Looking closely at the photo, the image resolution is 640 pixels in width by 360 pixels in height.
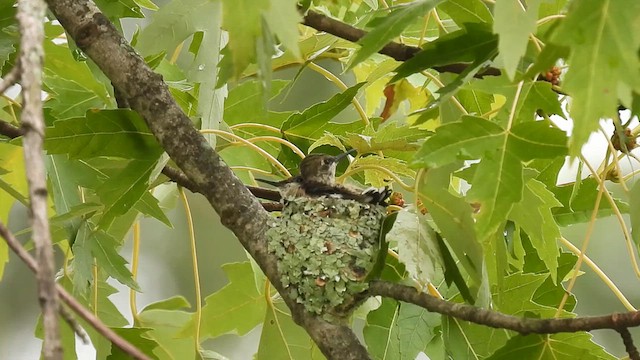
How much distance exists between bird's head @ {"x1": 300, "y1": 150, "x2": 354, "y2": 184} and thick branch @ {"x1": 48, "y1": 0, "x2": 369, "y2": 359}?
0.92 ft

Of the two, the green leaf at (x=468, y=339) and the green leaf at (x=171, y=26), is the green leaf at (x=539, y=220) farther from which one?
the green leaf at (x=171, y=26)

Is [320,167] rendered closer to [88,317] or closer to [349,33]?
[349,33]

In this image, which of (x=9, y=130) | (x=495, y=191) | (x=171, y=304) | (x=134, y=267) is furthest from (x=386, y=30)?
(x=171, y=304)

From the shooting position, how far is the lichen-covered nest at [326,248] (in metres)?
1.23

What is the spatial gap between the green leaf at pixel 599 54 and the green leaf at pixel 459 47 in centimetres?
31

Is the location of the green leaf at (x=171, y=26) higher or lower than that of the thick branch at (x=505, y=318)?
higher

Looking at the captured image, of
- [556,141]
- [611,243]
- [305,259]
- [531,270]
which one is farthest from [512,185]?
[611,243]

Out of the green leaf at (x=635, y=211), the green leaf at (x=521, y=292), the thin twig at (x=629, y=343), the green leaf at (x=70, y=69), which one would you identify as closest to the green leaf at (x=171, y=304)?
the green leaf at (x=70, y=69)

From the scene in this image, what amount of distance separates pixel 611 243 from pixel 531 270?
289 cm

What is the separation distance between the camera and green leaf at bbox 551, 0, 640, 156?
0.84m

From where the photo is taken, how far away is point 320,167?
1646mm

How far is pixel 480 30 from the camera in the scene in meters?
1.17

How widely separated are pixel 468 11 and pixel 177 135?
1.56 feet

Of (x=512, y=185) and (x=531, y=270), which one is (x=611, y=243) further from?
(x=512, y=185)
